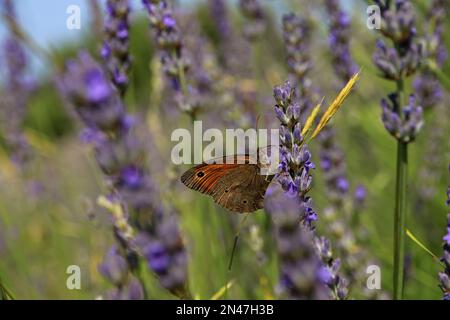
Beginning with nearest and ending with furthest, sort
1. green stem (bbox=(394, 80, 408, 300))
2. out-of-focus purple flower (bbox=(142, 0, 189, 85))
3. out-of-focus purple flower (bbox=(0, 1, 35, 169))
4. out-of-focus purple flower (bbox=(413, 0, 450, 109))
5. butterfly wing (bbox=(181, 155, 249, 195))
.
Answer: green stem (bbox=(394, 80, 408, 300)) → butterfly wing (bbox=(181, 155, 249, 195)) → out-of-focus purple flower (bbox=(142, 0, 189, 85)) → out-of-focus purple flower (bbox=(413, 0, 450, 109)) → out-of-focus purple flower (bbox=(0, 1, 35, 169))

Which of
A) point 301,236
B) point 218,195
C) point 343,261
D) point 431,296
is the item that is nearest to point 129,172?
point 301,236

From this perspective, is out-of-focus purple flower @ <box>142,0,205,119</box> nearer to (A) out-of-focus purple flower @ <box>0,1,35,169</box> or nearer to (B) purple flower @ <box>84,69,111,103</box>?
(B) purple flower @ <box>84,69,111,103</box>

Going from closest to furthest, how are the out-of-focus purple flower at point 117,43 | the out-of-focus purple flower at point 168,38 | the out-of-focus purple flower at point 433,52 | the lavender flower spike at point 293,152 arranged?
the lavender flower spike at point 293,152 → the out-of-focus purple flower at point 117,43 → the out-of-focus purple flower at point 168,38 → the out-of-focus purple flower at point 433,52

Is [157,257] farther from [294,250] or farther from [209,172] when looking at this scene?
[209,172]

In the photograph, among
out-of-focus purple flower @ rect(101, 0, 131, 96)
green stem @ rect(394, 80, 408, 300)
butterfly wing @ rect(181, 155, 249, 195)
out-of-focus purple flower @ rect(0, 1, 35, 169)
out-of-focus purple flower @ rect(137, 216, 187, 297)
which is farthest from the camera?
out-of-focus purple flower @ rect(0, 1, 35, 169)

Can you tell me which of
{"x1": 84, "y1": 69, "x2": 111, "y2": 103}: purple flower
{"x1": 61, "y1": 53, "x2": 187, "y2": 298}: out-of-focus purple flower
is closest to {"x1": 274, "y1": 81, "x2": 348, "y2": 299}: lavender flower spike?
{"x1": 61, "y1": 53, "x2": 187, "y2": 298}: out-of-focus purple flower

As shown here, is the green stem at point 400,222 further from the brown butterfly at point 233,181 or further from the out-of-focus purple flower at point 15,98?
the out-of-focus purple flower at point 15,98

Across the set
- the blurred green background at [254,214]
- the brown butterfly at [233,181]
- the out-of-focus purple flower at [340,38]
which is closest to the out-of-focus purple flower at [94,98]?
the brown butterfly at [233,181]
